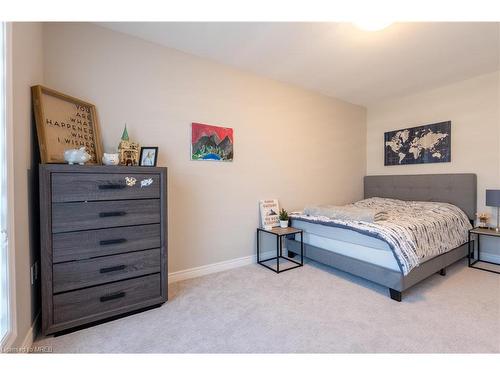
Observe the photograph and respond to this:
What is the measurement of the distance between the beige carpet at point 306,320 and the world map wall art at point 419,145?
173 cm

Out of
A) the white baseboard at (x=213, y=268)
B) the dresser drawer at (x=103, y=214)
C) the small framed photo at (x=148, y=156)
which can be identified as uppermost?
the small framed photo at (x=148, y=156)

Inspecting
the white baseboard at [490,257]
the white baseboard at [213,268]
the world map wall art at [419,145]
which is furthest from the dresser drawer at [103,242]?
the white baseboard at [490,257]

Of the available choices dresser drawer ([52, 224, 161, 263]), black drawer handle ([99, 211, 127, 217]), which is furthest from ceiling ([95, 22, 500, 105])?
dresser drawer ([52, 224, 161, 263])

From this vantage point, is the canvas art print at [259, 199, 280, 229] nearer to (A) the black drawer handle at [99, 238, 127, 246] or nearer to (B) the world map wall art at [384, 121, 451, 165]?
(A) the black drawer handle at [99, 238, 127, 246]

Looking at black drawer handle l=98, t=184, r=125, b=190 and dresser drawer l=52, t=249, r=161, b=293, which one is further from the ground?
black drawer handle l=98, t=184, r=125, b=190

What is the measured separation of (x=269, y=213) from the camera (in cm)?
296

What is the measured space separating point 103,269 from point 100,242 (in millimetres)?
195

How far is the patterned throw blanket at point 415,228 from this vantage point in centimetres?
199

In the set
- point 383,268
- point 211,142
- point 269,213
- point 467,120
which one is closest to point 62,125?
point 211,142

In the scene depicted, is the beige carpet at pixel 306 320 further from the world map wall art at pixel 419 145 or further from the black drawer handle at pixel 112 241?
the world map wall art at pixel 419 145

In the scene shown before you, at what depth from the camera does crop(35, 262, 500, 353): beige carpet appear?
145 cm

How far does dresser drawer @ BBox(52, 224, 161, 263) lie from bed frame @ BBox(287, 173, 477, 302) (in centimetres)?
179

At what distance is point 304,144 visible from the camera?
337 centimetres
